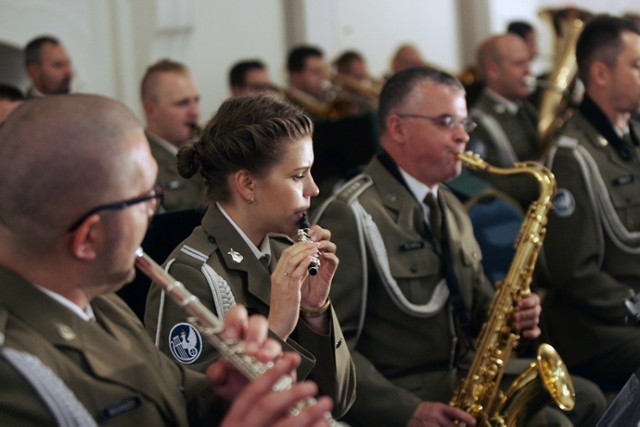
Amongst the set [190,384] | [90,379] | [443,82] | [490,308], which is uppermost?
[443,82]

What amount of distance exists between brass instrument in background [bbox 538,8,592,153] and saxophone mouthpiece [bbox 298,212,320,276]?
11.5 ft

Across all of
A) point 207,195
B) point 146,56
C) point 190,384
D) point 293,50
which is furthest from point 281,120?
point 293,50

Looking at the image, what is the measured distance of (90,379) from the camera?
1555 millimetres

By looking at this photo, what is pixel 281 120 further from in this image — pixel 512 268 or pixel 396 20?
pixel 396 20

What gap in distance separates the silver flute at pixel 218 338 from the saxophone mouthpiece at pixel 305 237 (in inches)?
17.2

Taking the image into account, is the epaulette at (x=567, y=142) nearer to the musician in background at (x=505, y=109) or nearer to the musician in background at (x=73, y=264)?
the musician in background at (x=505, y=109)

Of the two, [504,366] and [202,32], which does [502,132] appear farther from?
[504,366]

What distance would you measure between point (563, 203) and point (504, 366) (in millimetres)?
770

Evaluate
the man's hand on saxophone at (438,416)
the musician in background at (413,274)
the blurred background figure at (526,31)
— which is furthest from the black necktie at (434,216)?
the blurred background figure at (526,31)

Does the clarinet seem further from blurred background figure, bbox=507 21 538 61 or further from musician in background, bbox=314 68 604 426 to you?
blurred background figure, bbox=507 21 538 61

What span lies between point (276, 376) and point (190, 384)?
1.26 ft

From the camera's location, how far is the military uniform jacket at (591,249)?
3266mm

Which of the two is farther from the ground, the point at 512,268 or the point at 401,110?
the point at 401,110

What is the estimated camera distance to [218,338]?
5.20ft
